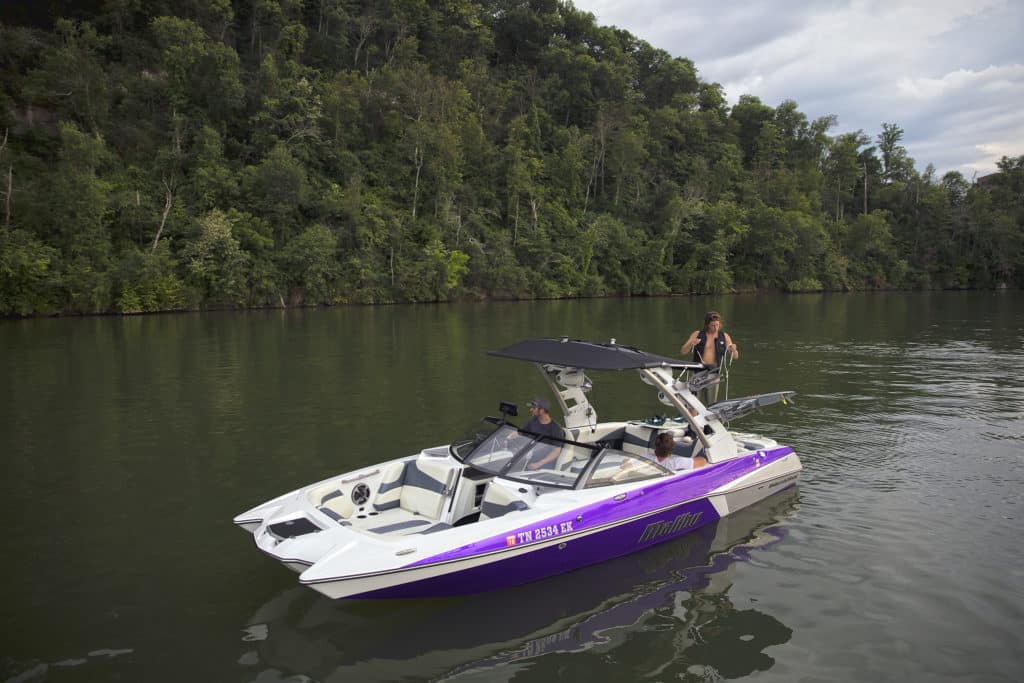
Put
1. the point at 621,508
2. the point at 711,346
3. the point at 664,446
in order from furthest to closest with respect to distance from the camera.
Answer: the point at 711,346 → the point at 664,446 → the point at 621,508

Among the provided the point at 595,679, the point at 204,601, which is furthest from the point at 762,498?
the point at 204,601

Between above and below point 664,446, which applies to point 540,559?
below

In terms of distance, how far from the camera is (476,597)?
552 centimetres

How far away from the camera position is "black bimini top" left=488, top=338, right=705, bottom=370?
6594mm

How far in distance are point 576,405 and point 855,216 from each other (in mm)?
79058

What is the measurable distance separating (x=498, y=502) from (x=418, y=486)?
3.26 ft

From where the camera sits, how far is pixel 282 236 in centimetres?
4050

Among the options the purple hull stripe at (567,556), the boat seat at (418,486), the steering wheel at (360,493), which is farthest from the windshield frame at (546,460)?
the steering wheel at (360,493)

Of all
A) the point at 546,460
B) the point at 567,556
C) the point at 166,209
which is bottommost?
the point at 567,556

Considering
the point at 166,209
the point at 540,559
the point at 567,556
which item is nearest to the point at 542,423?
the point at 567,556

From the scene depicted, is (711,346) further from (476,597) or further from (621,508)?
(476,597)

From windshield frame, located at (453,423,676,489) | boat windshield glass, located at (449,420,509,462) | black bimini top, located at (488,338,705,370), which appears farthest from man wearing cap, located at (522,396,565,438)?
black bimini top, located at (488,338,705,370)

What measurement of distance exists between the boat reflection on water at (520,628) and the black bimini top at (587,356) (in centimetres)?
191

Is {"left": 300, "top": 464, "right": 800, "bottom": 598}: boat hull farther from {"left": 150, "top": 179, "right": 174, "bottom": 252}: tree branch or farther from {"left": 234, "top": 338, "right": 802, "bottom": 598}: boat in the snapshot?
{"left": 150, "top": 179, "right": 174, "bottom": 252}: tree branch
